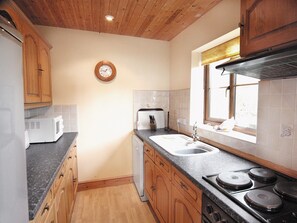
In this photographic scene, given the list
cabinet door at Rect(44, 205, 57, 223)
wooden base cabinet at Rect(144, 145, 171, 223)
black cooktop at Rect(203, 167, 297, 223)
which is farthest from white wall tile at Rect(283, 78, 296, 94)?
cabinet door at Rect(44, 205, 57, 223)

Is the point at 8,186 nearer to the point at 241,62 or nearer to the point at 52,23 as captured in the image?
the point at 241,62

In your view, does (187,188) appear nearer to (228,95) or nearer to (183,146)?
(183,146)

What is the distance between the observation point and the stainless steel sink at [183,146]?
1.82 metres

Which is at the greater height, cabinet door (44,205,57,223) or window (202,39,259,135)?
window (202,39,259,135)

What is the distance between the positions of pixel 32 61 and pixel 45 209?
1.38 metres

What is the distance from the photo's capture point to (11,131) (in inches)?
21.4

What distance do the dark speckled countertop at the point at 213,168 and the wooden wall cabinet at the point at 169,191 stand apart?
70 millimetres

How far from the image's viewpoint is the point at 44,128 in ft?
6.55

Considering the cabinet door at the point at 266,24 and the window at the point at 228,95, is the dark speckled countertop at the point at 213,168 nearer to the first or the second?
the window at the point at 228,95

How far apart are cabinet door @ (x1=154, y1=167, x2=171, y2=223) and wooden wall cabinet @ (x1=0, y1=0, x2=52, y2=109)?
1409mm

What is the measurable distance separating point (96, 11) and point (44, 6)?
0.52 m

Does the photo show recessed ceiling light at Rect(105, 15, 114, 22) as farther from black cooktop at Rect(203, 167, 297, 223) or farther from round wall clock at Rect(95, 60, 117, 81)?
black cooktop at Rect(203, 167, 297, 223)

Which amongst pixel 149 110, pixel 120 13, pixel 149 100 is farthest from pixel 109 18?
pixel 149 110

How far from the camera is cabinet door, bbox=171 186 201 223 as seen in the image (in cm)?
116
